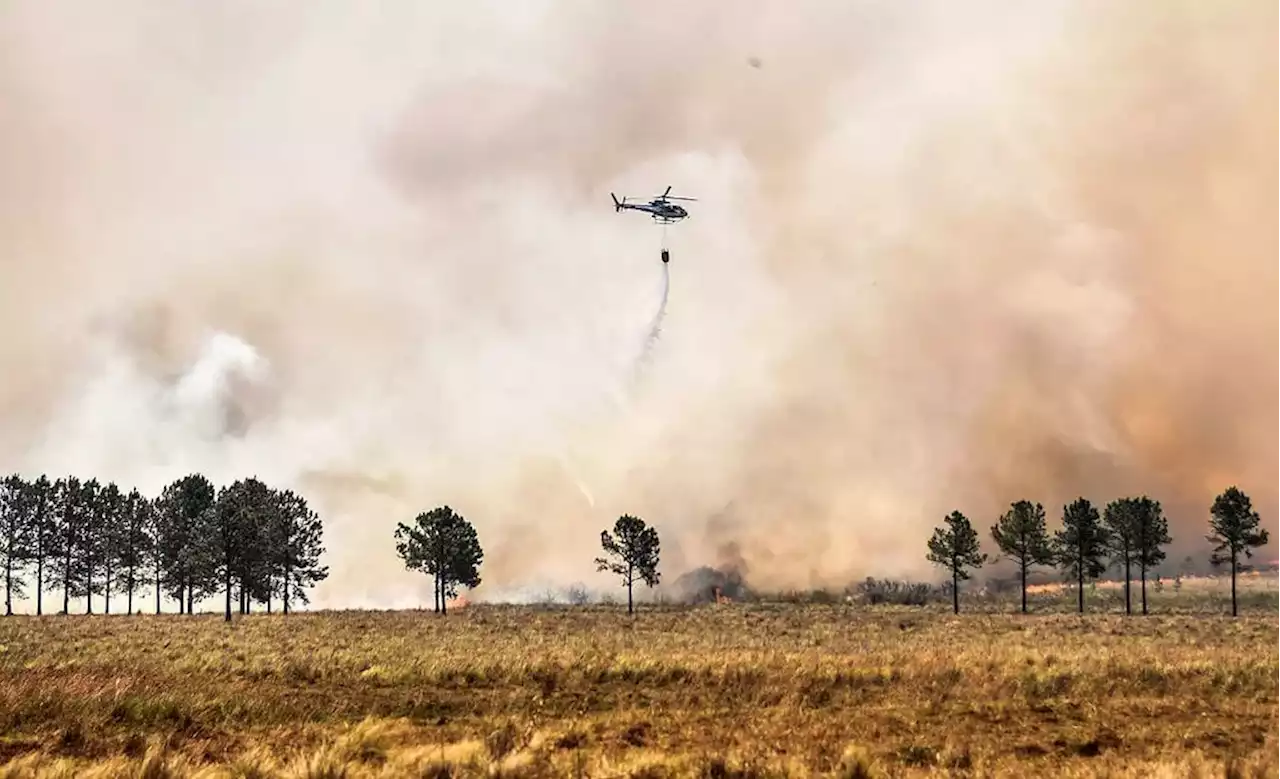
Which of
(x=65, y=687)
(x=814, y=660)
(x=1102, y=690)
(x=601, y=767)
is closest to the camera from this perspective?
Answer: (x=601, y=767)

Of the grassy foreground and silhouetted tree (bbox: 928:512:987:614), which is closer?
the grassy foreground

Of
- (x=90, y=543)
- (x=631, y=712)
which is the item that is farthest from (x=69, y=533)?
(x=631, y=712)

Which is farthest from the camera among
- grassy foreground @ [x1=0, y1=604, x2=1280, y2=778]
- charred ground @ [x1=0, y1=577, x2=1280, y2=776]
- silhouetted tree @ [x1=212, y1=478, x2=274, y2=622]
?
silhouetted tree @ [x1=212, y1=478, x2=274, y2=622]

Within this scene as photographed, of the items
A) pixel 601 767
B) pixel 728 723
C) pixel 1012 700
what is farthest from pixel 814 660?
pixel 601 767

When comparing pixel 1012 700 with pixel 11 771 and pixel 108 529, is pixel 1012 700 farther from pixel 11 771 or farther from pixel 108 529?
pixel 108 529

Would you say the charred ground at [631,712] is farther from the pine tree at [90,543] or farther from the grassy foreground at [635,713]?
the pine tree at [90,543]

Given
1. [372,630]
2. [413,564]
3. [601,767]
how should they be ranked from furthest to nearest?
[413,564] < [372,630] < [601,767]

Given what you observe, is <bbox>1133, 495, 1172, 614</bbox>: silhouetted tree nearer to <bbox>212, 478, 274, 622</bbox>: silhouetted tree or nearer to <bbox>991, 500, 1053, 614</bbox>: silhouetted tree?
<bbox>991, 500, 1053, 614</bbox>: silhouetted tree

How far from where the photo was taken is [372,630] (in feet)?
164

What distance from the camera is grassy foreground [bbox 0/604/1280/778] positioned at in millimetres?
13117

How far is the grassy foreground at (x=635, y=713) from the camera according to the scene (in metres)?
13.1

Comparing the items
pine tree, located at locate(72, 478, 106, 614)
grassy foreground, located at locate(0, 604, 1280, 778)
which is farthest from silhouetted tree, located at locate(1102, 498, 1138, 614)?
pine tree, located at locate(72, 478, 106, 614)

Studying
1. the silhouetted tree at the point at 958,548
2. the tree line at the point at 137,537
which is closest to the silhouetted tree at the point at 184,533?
the tree line at the point at 137,537

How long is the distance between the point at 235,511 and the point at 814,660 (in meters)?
55.3
